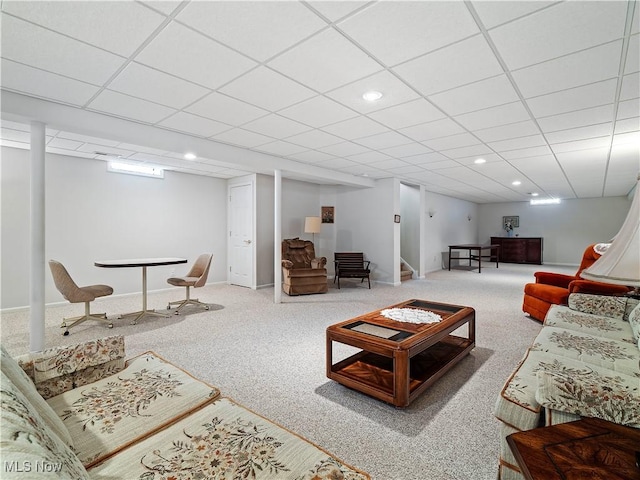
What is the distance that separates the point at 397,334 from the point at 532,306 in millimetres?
3063

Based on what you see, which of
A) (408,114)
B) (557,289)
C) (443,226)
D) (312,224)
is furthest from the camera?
(443,226)

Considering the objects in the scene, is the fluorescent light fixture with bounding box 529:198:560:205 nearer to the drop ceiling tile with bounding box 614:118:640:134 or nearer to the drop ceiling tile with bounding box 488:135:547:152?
the drop ceiling tile with bounding box 488:135:547:152

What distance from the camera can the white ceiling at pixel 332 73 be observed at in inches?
69.4

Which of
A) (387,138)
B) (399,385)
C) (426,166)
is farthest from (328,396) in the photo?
(426,166)

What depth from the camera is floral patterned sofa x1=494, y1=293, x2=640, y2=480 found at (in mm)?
1372

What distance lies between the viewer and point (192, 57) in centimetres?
219

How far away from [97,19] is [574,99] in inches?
146

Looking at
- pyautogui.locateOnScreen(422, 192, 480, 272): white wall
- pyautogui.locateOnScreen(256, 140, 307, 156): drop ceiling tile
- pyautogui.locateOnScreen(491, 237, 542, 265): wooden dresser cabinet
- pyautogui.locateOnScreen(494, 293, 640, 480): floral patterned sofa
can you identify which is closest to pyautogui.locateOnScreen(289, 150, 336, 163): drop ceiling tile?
pyautogui.locateOnScreen(256, 140, 307, 156): drop ceiling tile

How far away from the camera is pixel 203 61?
2240 mm

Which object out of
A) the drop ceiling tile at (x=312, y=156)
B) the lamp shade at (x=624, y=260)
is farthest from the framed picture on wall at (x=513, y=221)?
the lamp shade at (x=624, y=260)

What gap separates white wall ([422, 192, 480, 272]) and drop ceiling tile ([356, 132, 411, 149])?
16.2ft

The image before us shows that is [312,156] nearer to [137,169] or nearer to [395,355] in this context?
[137,169]

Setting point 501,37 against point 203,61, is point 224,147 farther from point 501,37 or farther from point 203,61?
point 501,37

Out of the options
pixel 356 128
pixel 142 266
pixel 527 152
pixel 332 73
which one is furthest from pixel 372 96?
pixel 142 266
